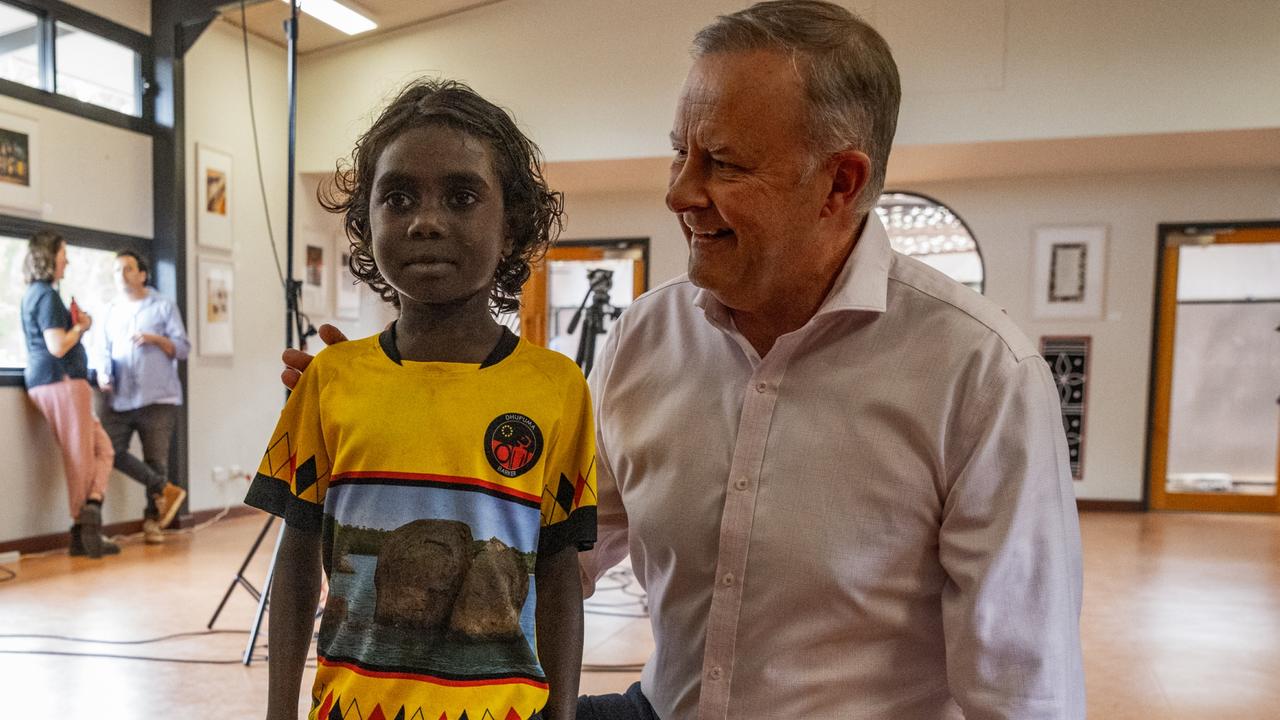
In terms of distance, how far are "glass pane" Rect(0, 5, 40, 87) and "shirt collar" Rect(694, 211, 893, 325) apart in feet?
17.0

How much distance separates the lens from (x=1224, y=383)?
27.8 feet

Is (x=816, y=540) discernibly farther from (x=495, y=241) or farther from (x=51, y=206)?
(x=51, y=206)

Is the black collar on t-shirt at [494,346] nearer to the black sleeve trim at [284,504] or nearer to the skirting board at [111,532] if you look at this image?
the black sleeve trim at [284,504]

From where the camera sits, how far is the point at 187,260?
226 inches

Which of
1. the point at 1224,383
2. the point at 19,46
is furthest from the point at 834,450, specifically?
the point at 1224,383

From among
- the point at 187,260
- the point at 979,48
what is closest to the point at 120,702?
the point at 187,260

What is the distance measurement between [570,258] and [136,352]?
12.5 feet

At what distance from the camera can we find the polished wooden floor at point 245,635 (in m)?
2.77

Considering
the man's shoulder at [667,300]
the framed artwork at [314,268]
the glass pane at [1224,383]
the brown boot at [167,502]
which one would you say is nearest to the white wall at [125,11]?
the framed artwork at [314,268]

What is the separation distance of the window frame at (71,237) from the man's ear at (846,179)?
16.6 ft

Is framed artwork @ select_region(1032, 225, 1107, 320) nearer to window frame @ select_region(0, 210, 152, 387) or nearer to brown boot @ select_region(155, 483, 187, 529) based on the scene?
brown boot @ select_region(155, 483, 187, 529)

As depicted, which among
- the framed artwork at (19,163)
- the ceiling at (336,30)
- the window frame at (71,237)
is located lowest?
the window frame at (71,237)

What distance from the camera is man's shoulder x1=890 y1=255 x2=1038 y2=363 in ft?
3.50

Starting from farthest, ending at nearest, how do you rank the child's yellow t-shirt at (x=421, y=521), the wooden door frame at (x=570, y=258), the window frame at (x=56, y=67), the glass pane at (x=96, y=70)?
the wooden door frame at (x=570, y=258) → the glass pane at (x=96, y=70) → the window frame at (x=56, y=67) → the child's yellow t-shirt at (x=421, y=521)
